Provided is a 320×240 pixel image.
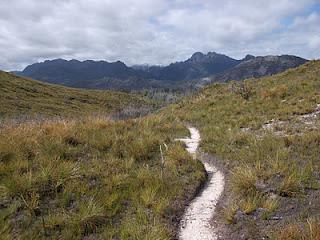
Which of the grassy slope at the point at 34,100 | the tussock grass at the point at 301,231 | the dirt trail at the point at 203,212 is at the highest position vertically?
the tussock grass at the point at 301,231

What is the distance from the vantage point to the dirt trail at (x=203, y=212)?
7332mm

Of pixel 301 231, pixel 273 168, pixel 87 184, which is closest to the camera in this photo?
pixel 301 231

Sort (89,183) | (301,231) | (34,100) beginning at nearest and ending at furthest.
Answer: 1. (301,231)
2. (89,183)
3. (34,100)

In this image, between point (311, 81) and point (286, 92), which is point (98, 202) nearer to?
point (286, 92)

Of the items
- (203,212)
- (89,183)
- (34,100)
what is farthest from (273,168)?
(34,100)

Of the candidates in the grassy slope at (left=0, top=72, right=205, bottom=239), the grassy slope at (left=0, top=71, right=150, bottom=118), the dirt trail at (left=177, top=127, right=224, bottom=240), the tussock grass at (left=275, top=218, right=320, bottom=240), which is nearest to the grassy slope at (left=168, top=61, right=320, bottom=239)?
the tussock grass at (left=275, top=218, right=320, bottom=240)

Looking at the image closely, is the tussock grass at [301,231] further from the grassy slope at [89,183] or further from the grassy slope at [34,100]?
the grassy slope at [34,100]

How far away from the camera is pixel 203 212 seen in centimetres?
841

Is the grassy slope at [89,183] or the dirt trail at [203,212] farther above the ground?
the grassy slope at [89,183]

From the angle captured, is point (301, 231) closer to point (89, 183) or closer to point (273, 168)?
point (273, 168)

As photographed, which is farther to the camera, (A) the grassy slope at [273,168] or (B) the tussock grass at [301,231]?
(A) the grassy slope at [273,168]

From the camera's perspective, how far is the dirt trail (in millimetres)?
7332

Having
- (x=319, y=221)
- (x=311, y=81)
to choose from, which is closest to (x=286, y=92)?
(x=311, y=81)

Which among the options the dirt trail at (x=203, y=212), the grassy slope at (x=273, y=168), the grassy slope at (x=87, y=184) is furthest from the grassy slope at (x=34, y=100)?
the dirt trail at (x=203, y=212)
